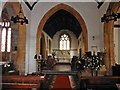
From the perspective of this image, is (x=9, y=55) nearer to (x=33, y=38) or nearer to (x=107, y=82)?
(x=33, y=38)

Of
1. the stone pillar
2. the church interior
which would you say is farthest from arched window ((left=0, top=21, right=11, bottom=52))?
the stone pillar

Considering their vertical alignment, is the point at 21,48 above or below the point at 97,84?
above

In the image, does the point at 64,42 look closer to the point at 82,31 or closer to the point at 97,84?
the point at 82,31

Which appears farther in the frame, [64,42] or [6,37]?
[64,42]

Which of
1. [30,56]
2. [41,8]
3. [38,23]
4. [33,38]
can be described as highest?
[41,8]

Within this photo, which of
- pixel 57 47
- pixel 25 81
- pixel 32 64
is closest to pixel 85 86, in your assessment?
pixel 25 81

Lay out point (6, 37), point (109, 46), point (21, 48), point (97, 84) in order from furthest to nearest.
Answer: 1. point (6, 37)
2. point (21, 48)
3. point (109, 46)
4. point (97, 84)

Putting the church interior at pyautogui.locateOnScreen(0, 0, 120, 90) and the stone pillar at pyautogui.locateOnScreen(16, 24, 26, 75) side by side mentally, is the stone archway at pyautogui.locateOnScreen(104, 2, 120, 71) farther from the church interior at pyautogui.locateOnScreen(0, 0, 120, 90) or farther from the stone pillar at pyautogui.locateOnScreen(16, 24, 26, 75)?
the stone pillar at pyautogui.locateOnScreen(16, 24, 26, 75)

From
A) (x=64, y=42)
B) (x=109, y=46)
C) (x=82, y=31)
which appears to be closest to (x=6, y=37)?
(x=82, y=31)

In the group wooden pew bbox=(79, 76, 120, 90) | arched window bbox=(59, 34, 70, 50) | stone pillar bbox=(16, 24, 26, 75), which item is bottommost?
wooden pew bbox=(79, 76, 120, 90)

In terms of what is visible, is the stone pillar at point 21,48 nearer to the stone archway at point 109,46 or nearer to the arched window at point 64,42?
the stone archway at point 109,46

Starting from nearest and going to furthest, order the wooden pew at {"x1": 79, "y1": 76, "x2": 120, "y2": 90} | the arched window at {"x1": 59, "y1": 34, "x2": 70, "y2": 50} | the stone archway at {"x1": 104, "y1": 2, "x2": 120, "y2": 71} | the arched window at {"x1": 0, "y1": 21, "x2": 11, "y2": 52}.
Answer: the wooden pew at {"x1": 79, "y1": 76, "x2": 120, "y2": 90}, the stone archway at {"x1": 104, "y1": 2, "x2": 120, "y2": 71}, the arched window at {"x1": 0, "y1": 21, "x2": 11, "y2": 52}, the arched window at {"x1": 59, "y1": 34, "x2": 70, "y2": 50}

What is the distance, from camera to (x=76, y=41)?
25328 millimetres

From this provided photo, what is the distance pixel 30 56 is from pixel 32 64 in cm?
42
